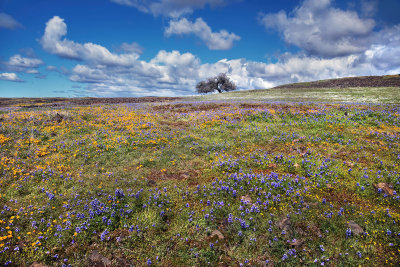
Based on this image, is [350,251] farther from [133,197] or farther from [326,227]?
[133,197]

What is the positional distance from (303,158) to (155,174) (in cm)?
750

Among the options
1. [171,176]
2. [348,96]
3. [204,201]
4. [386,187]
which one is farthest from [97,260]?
[348,96]

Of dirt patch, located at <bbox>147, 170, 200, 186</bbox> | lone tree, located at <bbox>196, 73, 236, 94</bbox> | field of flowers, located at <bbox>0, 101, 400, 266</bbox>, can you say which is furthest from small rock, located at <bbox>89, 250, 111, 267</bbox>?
lone tree, located at <bbox>196, 73, 236, 94</bbox>

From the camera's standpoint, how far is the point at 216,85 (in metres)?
89.9

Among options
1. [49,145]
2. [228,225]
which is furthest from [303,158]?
[49,145]

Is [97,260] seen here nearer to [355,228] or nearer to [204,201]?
[204,201]

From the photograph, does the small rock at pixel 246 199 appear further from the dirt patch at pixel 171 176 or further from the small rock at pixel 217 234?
the dirt patch at pixel 171 176

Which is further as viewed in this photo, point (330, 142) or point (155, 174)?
point (330, 142)

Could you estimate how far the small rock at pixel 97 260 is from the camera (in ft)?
17.1

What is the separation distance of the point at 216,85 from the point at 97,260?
292 ft

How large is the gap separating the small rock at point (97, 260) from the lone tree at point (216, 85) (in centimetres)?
8735

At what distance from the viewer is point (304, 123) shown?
16.0 m

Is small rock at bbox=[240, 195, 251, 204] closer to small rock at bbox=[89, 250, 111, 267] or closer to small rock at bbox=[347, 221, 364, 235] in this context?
small rock at bbox=[347, 221, 364, 235]

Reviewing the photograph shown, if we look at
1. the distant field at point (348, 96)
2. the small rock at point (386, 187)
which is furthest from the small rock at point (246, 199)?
the distant field at point (348, 96)
